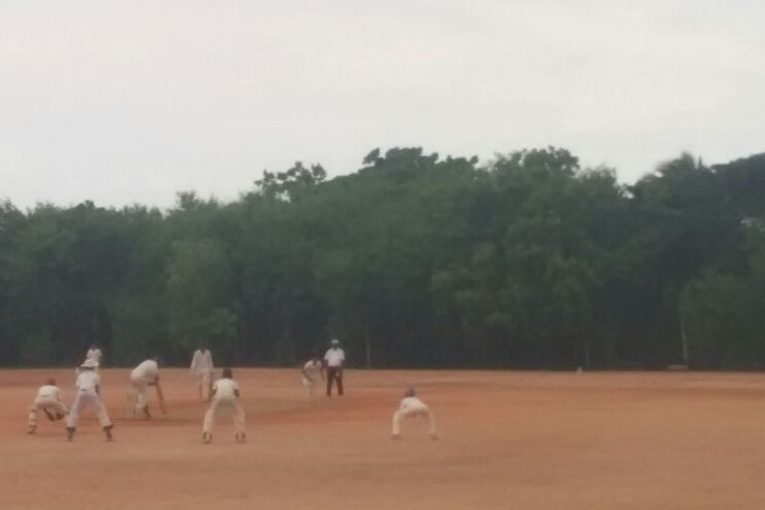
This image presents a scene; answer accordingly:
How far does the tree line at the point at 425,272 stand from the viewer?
71.4 m

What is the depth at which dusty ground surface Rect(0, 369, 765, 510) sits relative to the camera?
1731 centimetres

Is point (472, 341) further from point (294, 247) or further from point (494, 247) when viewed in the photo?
point (294, 247)

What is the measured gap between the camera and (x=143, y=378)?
3469 centimetres

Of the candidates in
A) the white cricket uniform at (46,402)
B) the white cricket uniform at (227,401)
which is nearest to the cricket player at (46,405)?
the white cricket uniform at (46,402)

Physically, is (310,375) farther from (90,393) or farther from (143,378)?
(90,393)

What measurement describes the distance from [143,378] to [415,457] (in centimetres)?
1316

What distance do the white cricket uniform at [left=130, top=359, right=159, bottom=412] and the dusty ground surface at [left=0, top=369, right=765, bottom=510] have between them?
76 centimetres

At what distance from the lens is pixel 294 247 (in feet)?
282

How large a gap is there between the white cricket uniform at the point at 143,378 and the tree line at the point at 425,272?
3694 centimetres

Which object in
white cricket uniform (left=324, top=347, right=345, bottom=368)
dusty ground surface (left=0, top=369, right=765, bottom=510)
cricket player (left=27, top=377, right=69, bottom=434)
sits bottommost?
dusty ground surface (left=0, top=369, right=765, bottom=510)

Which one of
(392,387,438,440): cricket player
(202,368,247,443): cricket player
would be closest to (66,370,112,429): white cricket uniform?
(202,368,247,443): cricket player

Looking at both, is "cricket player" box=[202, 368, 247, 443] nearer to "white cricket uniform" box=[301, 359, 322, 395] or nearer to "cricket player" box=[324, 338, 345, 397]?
"cricket player" box=[324, 338, 345, 397]

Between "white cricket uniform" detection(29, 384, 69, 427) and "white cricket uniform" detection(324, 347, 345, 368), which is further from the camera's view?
"white cricket uniform" detection(324, 347, 345, 368)

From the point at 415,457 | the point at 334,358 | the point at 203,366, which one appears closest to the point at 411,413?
the point at 415,457
